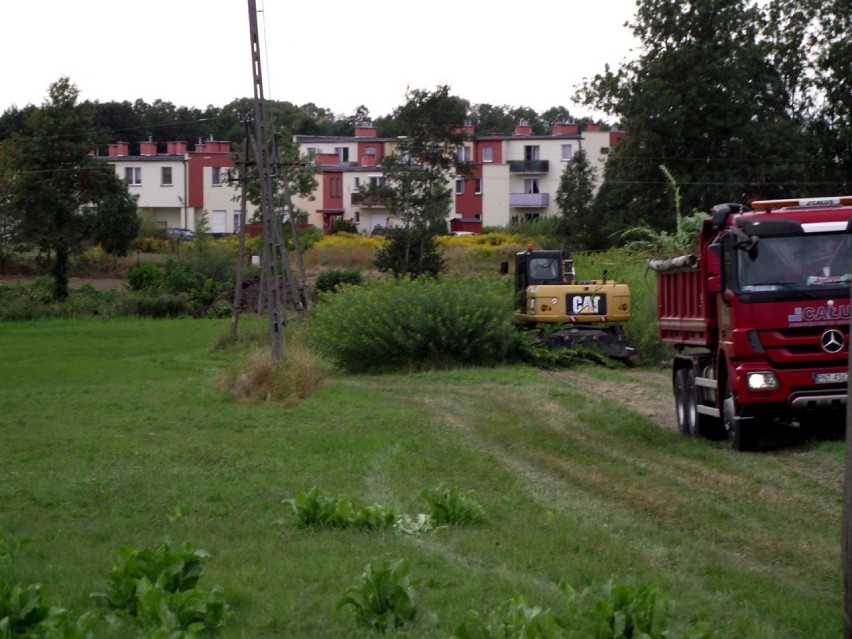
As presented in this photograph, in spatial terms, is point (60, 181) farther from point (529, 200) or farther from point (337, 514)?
point (337, 514)

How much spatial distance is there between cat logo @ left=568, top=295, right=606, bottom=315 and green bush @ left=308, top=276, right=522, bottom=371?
4.70 feet

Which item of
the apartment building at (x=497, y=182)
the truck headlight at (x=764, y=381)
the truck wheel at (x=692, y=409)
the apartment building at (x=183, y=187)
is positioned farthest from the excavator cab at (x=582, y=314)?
the apartment building at (x=497, y=182)

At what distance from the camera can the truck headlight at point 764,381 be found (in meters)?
13.6

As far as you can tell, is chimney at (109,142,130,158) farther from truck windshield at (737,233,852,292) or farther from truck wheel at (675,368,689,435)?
truck windshield at (737,233,852,292)

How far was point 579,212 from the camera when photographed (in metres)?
65.3

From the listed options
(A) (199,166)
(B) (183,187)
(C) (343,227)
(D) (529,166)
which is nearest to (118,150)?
(B) (183,187)

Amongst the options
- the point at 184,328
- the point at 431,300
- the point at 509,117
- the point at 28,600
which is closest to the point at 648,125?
the point at 184,328

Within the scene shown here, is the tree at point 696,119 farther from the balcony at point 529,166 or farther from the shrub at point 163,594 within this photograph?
the shrub at point 163,594

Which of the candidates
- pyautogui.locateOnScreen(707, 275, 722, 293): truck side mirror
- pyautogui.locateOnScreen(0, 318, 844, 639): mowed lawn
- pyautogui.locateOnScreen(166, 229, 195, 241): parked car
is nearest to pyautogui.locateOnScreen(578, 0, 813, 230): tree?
pyautogui.locateOnScreen(166, 229, 195, 241): parked car

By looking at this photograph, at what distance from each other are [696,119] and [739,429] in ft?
141

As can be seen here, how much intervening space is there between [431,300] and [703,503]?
56.7 ft

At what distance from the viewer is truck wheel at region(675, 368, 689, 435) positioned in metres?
16.6

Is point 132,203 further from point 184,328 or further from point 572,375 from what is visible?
point 572,375

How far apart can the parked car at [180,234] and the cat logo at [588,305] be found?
52.5 m
